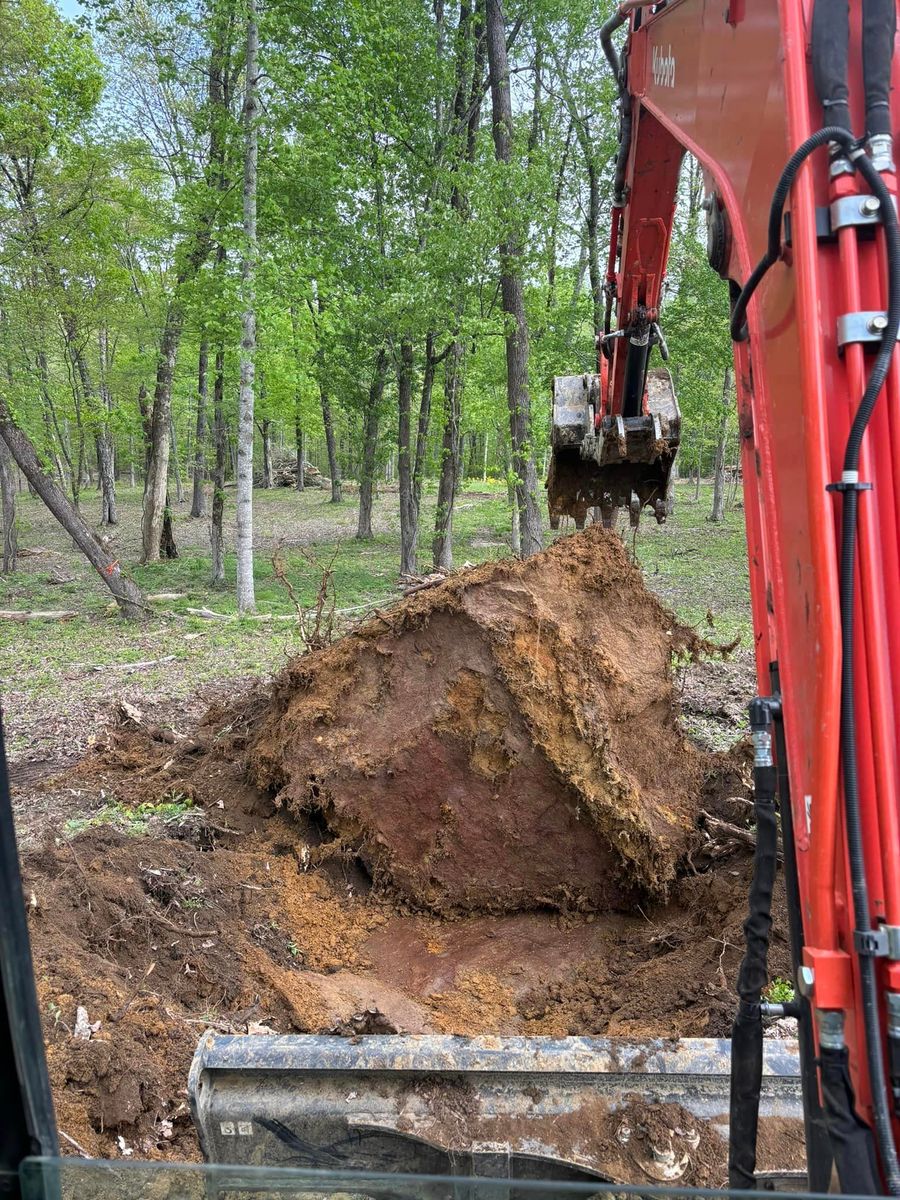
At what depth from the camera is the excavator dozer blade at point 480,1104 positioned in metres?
2.63

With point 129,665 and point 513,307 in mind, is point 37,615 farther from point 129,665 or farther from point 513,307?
point 513,307

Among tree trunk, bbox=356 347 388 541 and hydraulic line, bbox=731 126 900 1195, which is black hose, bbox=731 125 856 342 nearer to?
hydraulic line, bbox=731 126 900 1195

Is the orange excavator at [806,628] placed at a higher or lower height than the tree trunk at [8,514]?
lower

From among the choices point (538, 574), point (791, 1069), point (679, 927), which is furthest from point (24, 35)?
point (791, 1069)

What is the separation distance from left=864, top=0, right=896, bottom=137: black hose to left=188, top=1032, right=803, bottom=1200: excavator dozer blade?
8.86 feet

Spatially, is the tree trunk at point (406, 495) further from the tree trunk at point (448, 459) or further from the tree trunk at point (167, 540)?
the tree trunk at point (167, 540)

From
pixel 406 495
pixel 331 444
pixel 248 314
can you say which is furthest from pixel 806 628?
pixel 331 444

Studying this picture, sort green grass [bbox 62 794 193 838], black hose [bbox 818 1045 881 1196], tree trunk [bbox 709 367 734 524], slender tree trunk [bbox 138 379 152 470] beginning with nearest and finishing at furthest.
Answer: black hose [bbox 818 1045 881 1196] → green grass [bbox 62 794 193 838] → slender tree trunk [bbox 138 379 152 470] → tree trunk [bbox 709 367 734 524]

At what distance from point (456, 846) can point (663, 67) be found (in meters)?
4.02

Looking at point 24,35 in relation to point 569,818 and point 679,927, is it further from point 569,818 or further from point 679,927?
point 679,927

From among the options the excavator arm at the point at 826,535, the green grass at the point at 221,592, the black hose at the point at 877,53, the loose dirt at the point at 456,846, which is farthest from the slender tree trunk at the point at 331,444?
the black hose at the point at 877,53

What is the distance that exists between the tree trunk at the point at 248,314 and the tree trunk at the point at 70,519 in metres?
1.69

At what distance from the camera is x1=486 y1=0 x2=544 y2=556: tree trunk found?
39.0 ft

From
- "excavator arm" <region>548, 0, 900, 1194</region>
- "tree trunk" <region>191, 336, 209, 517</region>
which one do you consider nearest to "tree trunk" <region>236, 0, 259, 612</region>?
"tree trunk" <region>191, 336, 209, 517</region>
